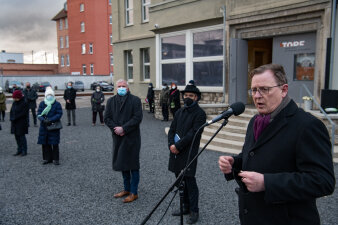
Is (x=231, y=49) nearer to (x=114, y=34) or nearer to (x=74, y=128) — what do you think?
(x=74, y=128)

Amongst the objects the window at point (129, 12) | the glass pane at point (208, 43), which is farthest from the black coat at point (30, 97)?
the window at point (129, 12)

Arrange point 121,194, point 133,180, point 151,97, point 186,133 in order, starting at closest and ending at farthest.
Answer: point 186,133, point 133,180, point 121,194, point 151,97

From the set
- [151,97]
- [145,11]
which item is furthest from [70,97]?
[145,11]

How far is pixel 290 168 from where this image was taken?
6.40 ft

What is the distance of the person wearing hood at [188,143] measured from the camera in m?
4.43

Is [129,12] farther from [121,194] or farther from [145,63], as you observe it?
[121,194]

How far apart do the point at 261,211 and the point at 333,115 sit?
725 centimetres

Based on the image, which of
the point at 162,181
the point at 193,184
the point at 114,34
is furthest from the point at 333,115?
the point at 114,34

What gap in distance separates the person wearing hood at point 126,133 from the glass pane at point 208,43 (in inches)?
349

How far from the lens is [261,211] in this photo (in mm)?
2062

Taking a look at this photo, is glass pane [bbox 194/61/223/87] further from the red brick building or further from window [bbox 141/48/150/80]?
the red brick building

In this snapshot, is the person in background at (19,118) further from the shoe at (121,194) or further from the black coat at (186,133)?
the black coat at (186,133)

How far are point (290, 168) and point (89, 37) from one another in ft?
170

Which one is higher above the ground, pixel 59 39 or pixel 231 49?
pixel 59 39
